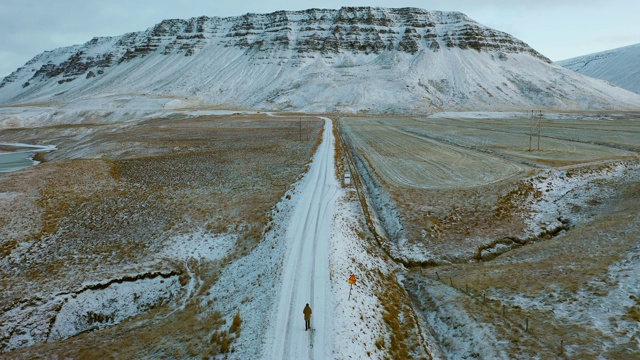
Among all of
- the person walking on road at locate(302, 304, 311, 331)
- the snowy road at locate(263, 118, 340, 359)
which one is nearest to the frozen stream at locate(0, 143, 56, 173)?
the snowy road at locate(263, 118, 340, 359)

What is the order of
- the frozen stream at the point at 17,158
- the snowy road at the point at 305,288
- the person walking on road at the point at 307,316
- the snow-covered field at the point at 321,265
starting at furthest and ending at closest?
the frozen stream at the point at 17,158 → the snow-covered field at the point at 321,265 → the person walking on road at the point at 307,316 → the snowy road at the point at 305,288

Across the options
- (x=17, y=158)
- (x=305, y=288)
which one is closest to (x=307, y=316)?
(x=305, y=288)

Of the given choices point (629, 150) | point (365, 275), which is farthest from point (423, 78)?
point (365, 275)

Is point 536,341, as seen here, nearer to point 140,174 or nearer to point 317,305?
point 317,305

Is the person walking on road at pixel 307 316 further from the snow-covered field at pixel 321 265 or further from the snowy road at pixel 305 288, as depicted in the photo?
the snow-covered field at pixel 321 265

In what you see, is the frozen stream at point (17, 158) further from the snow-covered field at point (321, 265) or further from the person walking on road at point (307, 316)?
the person walking on road at point (307, 316)

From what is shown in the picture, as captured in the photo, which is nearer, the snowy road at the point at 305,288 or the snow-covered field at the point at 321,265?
the snowy road at the point at 305,288

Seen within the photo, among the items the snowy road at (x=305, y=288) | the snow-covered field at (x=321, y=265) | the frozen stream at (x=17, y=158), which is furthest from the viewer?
the frozen stream at (x=17, y=158)

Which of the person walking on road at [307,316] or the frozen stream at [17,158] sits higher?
the frozen stream at [17,158]

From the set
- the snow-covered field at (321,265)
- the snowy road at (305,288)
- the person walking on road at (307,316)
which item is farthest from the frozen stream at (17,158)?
the person walking on road at (307,316)
